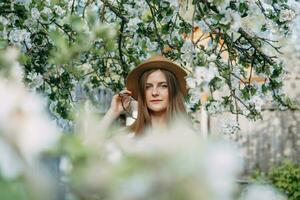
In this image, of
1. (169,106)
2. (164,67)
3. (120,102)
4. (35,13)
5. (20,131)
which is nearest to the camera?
(20,131)

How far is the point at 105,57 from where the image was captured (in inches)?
212

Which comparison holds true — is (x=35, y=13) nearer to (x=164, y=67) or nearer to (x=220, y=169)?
(x=164, y=67)

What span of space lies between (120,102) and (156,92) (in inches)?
17.8

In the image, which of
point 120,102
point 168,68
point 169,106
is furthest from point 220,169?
point 120,102

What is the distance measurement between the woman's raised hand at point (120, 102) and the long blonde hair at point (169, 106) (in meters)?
0.20

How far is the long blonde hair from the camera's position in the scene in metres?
4.20

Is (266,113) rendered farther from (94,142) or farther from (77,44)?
(94,142)

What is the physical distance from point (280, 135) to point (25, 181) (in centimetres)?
1061

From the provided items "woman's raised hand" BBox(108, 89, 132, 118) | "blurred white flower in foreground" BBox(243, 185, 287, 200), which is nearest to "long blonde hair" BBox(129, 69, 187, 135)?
"woman's raised hand" BBox(108, 89, 132, 118)

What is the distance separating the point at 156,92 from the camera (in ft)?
14.0

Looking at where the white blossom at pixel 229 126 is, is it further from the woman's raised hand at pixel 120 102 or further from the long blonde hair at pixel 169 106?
the long blonde hair at pixel 169 106

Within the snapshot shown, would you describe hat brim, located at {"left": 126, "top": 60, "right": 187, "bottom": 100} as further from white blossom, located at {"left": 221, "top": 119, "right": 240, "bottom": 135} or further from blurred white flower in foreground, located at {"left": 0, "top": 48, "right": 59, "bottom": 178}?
blurred white flower in foreground, located at {"left": 0, "top": 48, "right": 59, "bottom": 178}

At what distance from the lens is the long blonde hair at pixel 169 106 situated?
4203 mm

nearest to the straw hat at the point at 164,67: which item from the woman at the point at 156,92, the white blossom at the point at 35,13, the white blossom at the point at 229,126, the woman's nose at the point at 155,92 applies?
the woman at the point at 156,92
